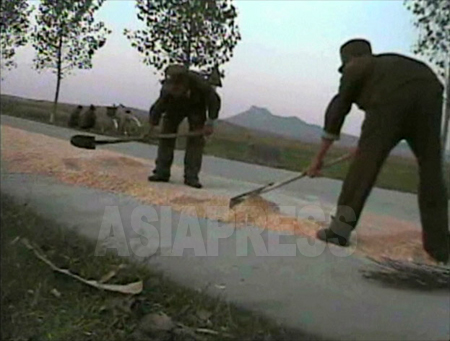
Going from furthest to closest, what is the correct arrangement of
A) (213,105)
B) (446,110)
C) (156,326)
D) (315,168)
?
(156,326)
(213,105)
(315,168)
(446,110)

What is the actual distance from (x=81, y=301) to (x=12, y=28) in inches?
15.4

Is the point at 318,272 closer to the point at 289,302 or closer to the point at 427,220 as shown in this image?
the point at 289,302

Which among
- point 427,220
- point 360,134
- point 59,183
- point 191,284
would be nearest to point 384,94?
point 360,134

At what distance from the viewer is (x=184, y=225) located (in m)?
1.06

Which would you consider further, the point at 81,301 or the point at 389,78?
the point at 81,301

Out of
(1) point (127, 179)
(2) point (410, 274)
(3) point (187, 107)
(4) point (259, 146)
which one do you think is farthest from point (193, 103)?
(2) point (410, 274)

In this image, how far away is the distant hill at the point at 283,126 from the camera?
722 mm

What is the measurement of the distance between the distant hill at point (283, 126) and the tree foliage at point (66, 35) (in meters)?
0.21

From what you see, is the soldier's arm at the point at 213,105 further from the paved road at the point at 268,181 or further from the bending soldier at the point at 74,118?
the bending soldier at the point at 74,118

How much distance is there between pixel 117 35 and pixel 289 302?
419 millimetres

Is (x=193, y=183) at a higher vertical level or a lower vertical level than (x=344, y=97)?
lower

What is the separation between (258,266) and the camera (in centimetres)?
103

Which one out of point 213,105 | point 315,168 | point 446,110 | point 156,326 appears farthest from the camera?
point 156,326

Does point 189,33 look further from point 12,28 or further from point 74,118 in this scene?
point 12,28
